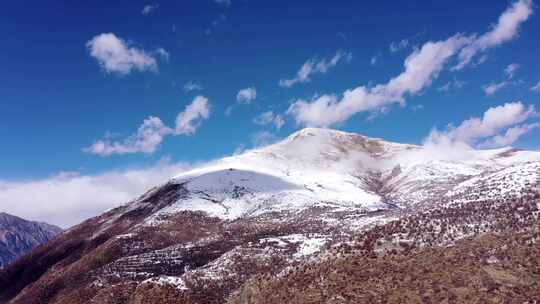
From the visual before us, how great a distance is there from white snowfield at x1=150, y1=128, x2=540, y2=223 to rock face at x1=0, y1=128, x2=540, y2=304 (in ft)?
1.55

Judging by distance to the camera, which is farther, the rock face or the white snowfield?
the white snowfield

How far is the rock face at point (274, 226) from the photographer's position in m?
44.4

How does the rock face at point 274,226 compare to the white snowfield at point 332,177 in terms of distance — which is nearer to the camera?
the rock face at point 274,226

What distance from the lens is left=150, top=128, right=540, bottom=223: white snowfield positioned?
4109 inches

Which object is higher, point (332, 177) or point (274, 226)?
point (332, 177)

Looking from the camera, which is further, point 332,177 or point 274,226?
point 332,177

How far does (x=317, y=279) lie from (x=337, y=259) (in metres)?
4.69

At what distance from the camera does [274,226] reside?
8650cm

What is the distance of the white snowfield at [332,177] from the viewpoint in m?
104

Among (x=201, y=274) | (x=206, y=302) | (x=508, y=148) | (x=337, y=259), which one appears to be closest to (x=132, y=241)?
(x=201, y=274)

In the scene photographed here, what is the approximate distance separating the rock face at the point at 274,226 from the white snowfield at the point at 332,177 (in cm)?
47

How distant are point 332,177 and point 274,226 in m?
63.6

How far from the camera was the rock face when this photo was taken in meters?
44.4

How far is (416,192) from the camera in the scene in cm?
11162
